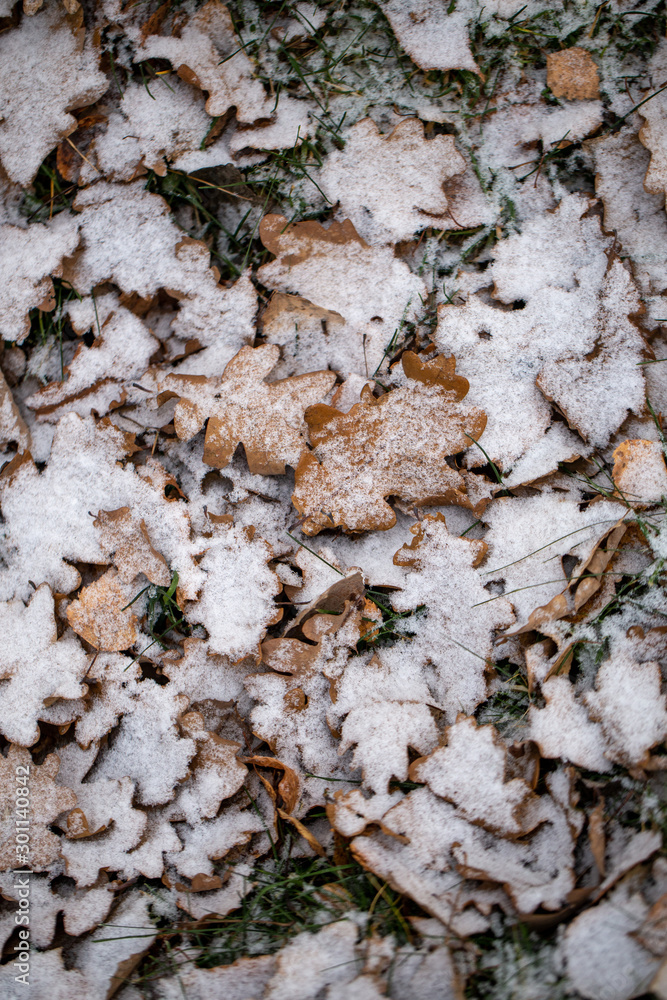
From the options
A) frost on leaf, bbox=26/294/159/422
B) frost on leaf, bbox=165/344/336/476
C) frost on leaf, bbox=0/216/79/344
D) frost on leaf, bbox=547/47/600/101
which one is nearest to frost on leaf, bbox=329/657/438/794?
frost on leaf, bbox=165/344/336/476

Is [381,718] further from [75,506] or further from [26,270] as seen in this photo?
[26,270]

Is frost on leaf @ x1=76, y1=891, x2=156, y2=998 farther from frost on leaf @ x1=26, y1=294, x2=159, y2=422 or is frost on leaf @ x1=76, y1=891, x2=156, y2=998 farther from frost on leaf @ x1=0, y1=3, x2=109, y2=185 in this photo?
frost on leaf @ x1=0, y1=3, x2=109, y2=185

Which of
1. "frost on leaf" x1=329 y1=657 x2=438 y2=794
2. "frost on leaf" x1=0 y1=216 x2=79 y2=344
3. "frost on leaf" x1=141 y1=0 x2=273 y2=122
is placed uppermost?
"frost on leaf" x1=141 y1=0 x2=273 y2=122

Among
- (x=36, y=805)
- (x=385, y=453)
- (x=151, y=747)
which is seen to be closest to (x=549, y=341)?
(x=385, y=453)

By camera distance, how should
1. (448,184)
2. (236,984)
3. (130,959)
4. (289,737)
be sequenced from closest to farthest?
1. (236,984)
2. (130,959)
3. (289,737)
4. (448,184)

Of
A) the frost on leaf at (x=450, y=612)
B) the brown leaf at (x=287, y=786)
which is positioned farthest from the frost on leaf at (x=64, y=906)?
the frost on leaf at (x=450, y=612)

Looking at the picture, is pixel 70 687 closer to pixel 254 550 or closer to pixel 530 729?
pixel 254 550

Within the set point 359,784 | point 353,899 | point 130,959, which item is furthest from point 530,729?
point 130,959

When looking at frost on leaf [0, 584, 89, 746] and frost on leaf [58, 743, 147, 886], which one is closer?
frost on leaf [58, 743, 147, 886]
